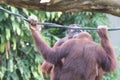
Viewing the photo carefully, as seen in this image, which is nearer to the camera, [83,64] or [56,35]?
[83,64]

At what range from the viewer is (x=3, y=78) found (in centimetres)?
513

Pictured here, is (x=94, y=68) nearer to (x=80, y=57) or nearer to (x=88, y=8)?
(x=80, y=57)

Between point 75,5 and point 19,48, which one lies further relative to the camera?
point 19,48

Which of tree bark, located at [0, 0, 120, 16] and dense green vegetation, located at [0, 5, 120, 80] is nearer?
tree bark, located at [0, 0, 120, 16]

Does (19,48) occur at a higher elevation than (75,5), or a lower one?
lower

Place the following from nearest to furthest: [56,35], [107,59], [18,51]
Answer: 1. [107,59]
2. [18,51]
3. [56,35]

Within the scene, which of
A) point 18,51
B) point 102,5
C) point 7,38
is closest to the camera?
point 102,5

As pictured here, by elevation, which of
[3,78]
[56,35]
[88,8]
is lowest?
[3,78]

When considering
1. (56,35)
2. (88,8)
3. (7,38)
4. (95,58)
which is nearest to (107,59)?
(95,58)

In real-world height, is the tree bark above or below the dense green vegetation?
above

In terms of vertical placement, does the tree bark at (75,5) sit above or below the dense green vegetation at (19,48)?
above

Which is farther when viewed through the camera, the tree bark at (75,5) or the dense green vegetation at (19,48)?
the dense green vegetation at (19,48)

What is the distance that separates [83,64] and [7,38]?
175cm

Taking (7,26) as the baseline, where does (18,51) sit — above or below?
below
